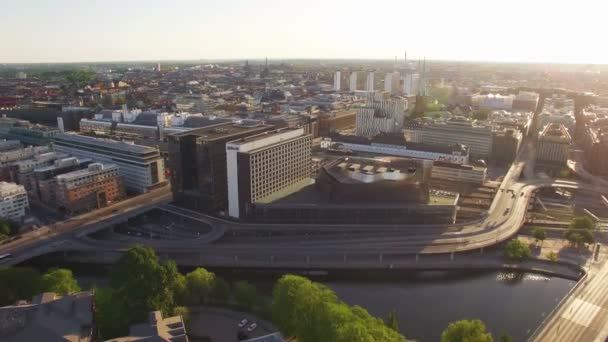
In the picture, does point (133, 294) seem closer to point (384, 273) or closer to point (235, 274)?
point (235, 274)

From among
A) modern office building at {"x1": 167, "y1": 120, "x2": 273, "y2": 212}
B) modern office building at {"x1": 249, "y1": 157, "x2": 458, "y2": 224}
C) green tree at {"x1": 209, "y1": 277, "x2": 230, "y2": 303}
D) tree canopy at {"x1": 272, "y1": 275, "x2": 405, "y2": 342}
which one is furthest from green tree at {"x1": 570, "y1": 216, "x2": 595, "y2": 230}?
modern office building at {"x1": 167, "y1": 120, "x2": 273, "y2": 212}

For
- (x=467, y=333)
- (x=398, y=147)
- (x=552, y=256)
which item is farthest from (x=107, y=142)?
(x=552, y=256)

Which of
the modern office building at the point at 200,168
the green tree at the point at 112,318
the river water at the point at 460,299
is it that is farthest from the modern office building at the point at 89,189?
the river water at the point at 460,299

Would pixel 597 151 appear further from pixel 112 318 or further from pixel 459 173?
pixel 112 318

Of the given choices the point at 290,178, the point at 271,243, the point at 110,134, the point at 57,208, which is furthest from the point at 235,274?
the point at 110,134

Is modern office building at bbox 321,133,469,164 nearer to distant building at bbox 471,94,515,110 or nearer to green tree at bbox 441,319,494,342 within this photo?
green tree at bbox 441,319,494,342
